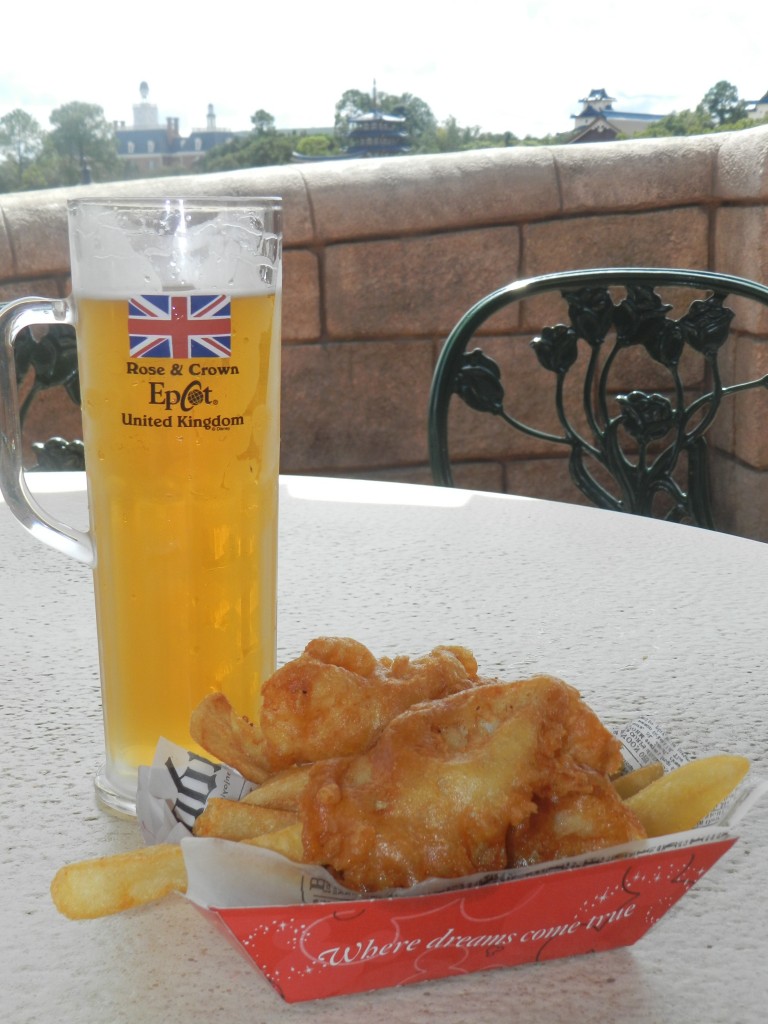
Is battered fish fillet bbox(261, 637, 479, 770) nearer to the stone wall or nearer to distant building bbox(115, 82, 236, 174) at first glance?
the stone wall

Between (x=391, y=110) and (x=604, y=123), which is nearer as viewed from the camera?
(x=604, y=123)

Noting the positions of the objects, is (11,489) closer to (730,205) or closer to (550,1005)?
(550,1005)

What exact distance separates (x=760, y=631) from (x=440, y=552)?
342 millimetres

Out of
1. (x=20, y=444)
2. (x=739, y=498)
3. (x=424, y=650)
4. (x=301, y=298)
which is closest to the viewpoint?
(x=20, y=444)

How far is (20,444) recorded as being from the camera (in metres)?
0.74

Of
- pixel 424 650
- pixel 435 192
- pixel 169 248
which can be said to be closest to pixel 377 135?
pixel 435 192

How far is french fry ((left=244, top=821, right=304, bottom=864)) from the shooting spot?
1.60 ft

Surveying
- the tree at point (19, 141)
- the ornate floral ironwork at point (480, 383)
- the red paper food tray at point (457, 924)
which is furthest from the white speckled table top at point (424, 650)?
the tree at point (19, 141)

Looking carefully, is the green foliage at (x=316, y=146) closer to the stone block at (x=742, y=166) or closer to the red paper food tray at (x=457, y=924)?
the stone block at (x=742, y=166)

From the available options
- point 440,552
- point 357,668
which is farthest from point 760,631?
point 357,668

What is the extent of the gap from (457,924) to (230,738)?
16cm

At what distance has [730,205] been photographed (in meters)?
3.11

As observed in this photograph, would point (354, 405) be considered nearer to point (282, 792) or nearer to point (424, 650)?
point (424, 650)

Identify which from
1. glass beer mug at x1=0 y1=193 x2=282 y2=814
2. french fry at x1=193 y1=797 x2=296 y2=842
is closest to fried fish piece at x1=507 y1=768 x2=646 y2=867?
french fry at x1=193 y1=797 x2=296 y2=842
